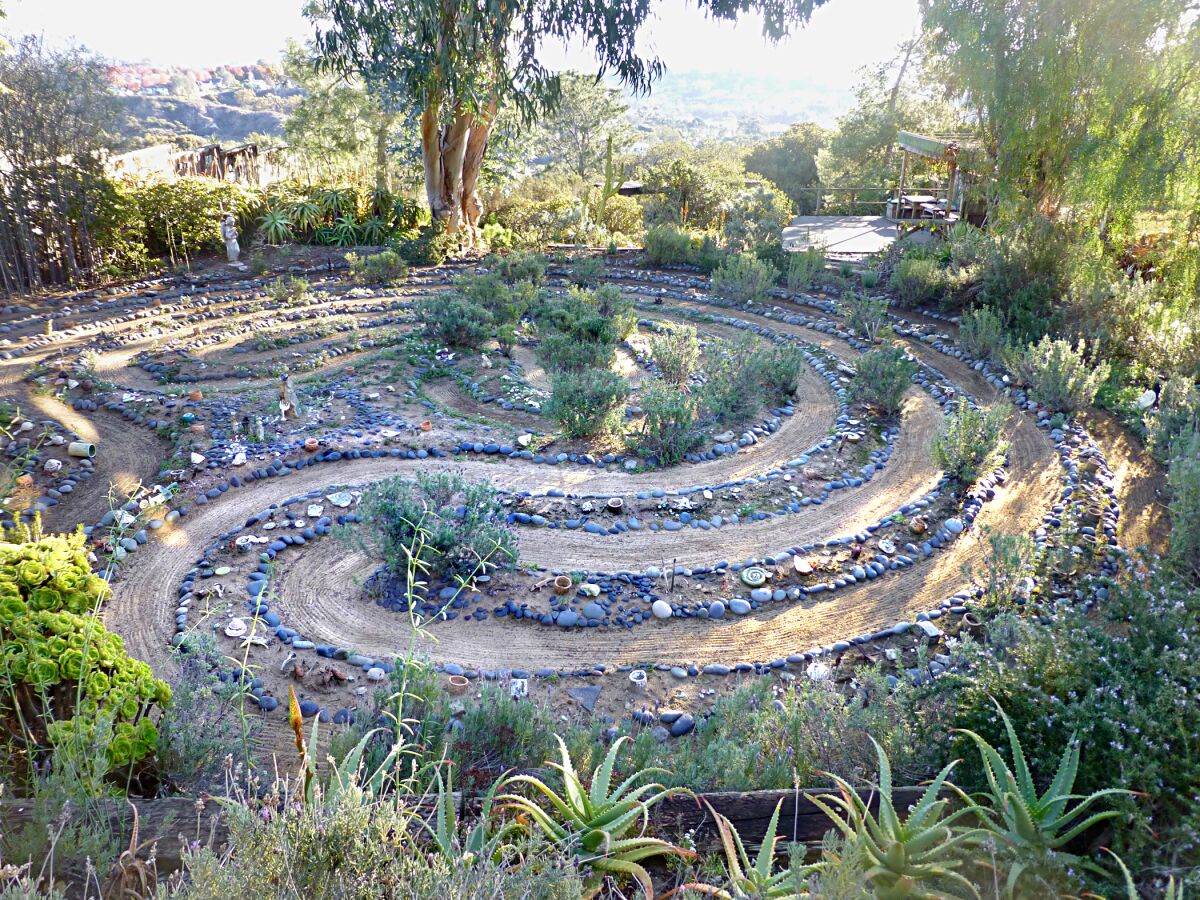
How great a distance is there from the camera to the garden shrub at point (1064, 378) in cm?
904

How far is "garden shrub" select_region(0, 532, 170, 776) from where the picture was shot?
11.6 feet

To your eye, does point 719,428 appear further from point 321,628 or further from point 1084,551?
point 321,628

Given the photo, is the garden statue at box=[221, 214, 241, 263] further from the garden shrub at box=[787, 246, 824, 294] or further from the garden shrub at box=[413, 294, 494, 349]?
the garden shrub at box=[787, 246, 824, 294]

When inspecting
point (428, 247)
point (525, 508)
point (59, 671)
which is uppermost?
point (428, 247)

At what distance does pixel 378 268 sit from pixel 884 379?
10359mm

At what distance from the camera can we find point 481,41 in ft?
48.0

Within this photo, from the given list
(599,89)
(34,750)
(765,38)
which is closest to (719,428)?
(34,750)

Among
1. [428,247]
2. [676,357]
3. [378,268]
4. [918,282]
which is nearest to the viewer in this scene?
[676,357]

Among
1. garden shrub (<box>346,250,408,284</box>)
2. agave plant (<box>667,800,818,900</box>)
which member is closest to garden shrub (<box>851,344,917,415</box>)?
agave plant (<box>667,800,818,900</box>)

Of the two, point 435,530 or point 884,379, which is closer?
point 435,530

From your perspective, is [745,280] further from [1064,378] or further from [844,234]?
[844,234]

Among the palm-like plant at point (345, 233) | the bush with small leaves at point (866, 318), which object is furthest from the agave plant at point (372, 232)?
the bush with small leaves at point (866, 318)

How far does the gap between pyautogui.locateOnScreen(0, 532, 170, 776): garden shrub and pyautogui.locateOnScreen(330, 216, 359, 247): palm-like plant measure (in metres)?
15.9

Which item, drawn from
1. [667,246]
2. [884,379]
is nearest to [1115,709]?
[884,379]
